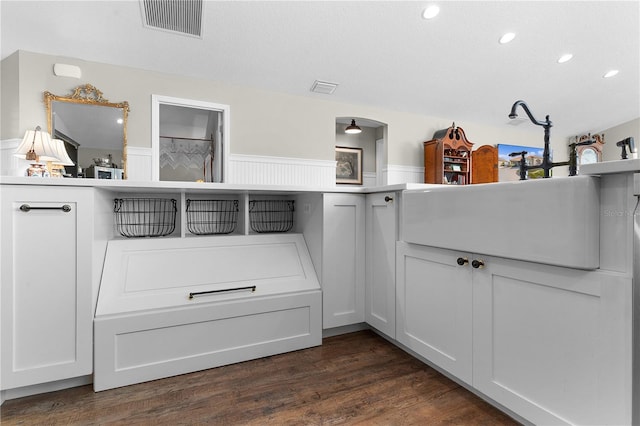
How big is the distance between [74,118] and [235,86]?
4.79ft

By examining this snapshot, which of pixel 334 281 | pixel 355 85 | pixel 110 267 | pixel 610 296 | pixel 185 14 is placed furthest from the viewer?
pixel 355 85

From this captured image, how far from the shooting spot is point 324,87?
357 cm

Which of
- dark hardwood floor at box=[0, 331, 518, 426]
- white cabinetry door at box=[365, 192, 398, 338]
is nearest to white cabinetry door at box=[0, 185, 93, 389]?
dark hardwood floor at box=[0, 331, 518, 426]

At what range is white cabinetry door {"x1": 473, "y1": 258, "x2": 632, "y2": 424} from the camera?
100 cm

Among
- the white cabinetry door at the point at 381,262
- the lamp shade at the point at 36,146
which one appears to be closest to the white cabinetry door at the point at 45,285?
the lamp shade at the point at 36,146

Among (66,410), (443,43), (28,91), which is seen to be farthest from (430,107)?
(66,410)

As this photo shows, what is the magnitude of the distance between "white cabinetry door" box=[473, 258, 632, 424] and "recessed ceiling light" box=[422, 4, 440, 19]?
2.48 meters

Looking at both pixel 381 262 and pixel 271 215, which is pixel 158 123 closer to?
pixel 271 215

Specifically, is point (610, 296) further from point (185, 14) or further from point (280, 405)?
point (185, 14)

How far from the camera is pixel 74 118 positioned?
2.67 metres

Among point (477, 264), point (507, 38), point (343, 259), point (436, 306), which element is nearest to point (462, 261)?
point (477, 264)

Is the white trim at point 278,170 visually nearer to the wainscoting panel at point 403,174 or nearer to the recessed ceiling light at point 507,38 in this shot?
the wainscoting panel at point 403,174

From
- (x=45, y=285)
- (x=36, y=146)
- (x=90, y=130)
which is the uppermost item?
(x=90, y=130)

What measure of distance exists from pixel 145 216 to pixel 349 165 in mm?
3909
